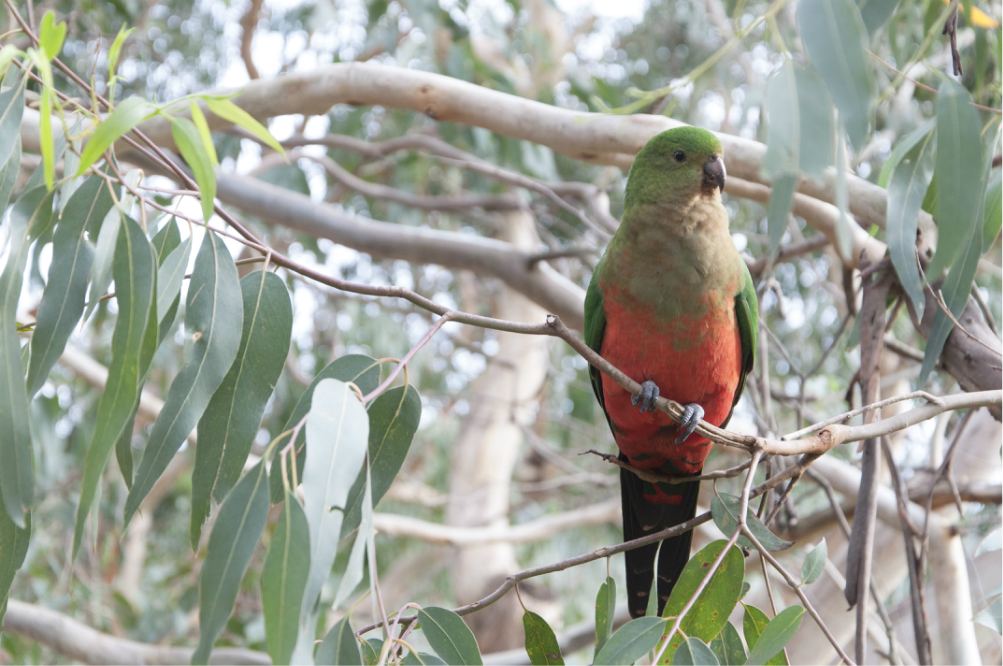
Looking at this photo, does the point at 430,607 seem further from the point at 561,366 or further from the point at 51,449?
the point at 561,366

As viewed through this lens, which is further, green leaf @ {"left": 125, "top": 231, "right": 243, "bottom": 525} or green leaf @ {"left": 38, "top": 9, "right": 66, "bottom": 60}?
green leaf @ {"left": 125, "top": 231, "right": 243, "bottom": 525}

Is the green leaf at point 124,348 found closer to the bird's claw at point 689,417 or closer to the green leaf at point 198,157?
the green leaf at point 198,157

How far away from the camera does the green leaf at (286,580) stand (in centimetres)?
79

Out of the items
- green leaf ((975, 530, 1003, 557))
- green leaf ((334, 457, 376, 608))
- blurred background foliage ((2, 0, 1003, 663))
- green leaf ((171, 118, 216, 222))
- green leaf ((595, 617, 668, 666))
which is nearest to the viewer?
green leaf ((334, 457, 376, 608))

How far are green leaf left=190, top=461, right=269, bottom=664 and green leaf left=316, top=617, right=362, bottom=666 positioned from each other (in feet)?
0.43

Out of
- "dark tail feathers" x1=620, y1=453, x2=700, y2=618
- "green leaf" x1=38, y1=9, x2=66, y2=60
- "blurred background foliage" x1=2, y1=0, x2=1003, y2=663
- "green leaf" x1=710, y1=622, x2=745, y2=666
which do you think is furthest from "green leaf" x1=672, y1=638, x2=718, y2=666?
"blurred background foliage" x1=2, y1=0, x2=1003, y2=663

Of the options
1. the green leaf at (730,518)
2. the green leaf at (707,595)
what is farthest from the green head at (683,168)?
the green leaf at (707,595)

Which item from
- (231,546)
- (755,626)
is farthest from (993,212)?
(231,546)

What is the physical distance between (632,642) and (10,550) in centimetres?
93

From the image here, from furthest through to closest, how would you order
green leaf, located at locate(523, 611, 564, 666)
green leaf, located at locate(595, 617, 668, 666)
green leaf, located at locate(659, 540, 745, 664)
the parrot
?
1. the parrot
2. green leaf, located at locate(523, 611, 564, 666)
3. green leaf, located at locate(659, 540, 745, 664)
4. green leaf, located at locate(595, 617, 668, 666)

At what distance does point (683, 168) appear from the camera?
62.6 inches

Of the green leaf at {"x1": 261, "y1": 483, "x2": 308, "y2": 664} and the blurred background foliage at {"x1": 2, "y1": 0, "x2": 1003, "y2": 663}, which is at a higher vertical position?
the blurred background foliage at {"x1": 2, "y1": 0, "x2": 1003, "y2": 663}

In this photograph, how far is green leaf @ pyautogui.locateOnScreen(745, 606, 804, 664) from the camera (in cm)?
105

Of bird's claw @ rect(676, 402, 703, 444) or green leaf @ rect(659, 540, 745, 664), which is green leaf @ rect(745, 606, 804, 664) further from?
bird's claw @ rect(676, 402, 703, 444)
